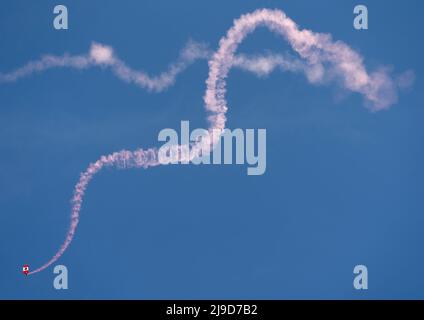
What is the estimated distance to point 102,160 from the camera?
912cm

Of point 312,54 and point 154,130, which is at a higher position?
point 312,54

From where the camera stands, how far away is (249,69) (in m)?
9.14

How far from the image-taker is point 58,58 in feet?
30.1

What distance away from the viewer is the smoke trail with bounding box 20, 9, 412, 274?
29.8ft

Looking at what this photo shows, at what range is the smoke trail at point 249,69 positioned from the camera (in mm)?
9070
